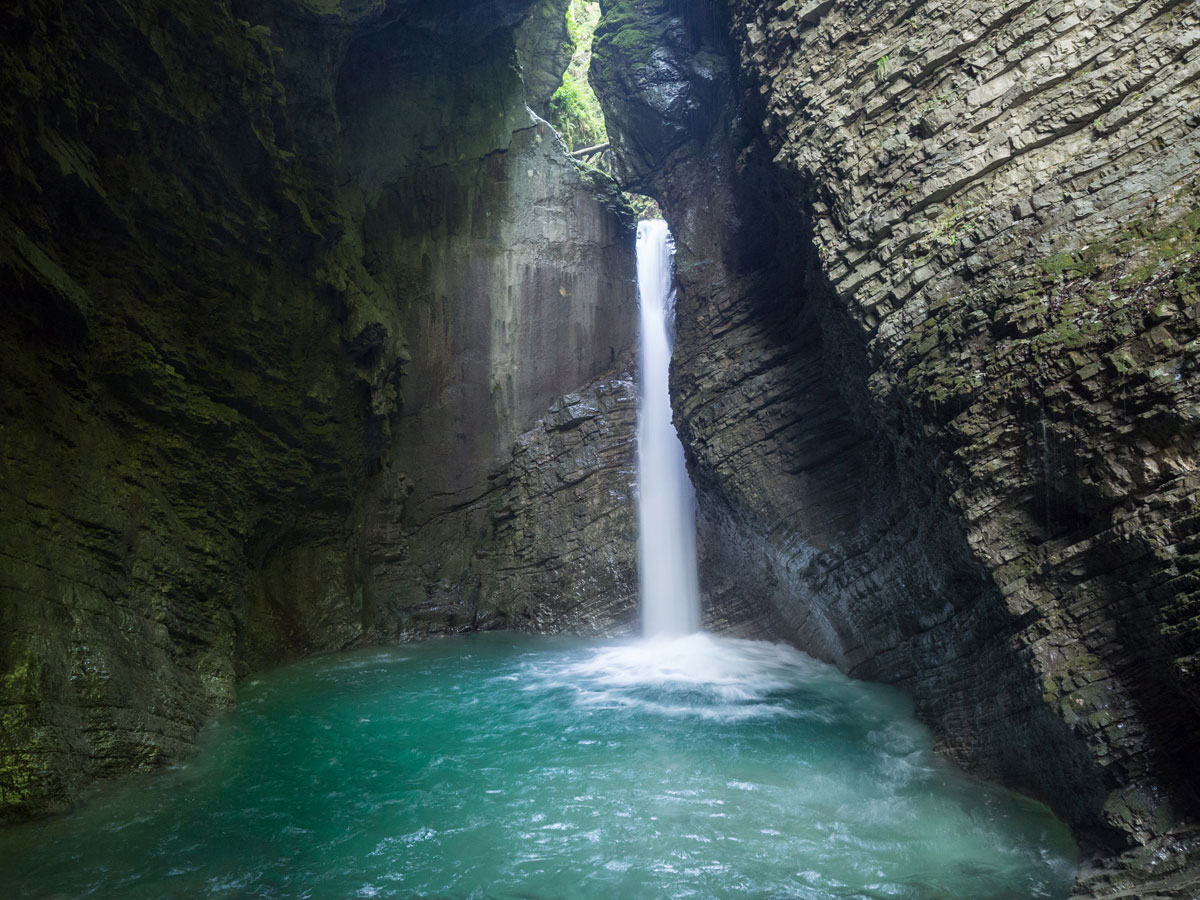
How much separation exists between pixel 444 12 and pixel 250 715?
43.1ft

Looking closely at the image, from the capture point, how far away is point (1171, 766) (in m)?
5.40

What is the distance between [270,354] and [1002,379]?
10354 millimetres

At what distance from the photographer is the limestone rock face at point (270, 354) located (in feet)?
24.7

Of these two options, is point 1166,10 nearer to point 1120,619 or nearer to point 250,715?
point 1120,619

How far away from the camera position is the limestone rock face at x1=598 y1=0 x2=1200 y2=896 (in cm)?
556

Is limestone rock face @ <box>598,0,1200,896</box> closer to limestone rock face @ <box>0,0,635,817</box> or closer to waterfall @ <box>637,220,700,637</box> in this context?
waterfall @ <box>637,220,700,637</box>

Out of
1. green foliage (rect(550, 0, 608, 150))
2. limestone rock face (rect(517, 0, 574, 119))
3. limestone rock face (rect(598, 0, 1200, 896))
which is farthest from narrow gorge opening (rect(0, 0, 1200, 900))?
green foliage (rect(550, 0, 608, 150))

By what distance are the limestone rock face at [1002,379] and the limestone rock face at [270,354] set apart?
259 inches

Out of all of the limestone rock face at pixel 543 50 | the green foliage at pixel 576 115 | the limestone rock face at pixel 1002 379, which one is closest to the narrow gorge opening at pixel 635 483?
the limestone rock face at pixel 1002 379

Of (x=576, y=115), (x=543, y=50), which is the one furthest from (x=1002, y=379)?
(x=576, y=115)

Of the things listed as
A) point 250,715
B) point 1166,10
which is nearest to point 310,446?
point 250,715

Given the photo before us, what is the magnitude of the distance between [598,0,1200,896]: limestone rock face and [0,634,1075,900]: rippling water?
81 centimetres

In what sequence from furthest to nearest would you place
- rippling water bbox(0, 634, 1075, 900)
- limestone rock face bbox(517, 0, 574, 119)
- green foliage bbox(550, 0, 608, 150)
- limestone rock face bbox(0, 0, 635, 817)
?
green foliage bbox(550, 0, 608, 150) < limestone rock face bbox(517, 0, 574, 119) < limestone rock face bbox(0, 0, 635, 817) < rippling water bbox(0, 634, 1075, 900)

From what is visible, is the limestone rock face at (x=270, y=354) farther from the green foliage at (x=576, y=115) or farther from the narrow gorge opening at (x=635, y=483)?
the green foliage at (x=576, y=115)
